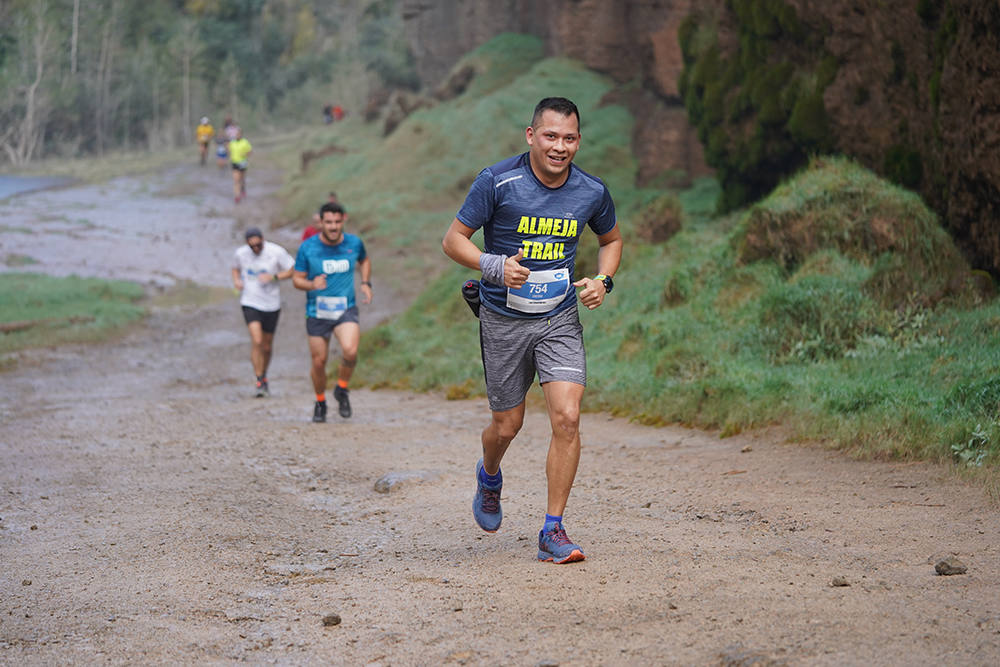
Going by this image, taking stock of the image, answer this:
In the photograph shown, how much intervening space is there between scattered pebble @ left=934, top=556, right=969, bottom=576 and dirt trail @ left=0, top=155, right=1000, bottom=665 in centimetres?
7

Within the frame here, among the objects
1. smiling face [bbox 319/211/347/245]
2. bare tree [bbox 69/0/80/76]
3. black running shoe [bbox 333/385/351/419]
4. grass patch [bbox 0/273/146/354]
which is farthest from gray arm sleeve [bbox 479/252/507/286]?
bare tree [bbox 69/0/80/76]

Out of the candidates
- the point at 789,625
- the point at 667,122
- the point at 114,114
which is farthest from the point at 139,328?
the point at 114,114

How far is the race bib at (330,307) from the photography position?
1134cm

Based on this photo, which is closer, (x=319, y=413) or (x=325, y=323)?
(x=319, y=413)

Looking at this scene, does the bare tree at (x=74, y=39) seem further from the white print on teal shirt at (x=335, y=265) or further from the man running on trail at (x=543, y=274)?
the man running on trail at (x=543, y=274)

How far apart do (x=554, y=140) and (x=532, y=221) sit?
1.32 ft

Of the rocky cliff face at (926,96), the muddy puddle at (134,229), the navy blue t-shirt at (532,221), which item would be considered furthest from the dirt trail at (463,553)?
the muddy puddle at (134,229)

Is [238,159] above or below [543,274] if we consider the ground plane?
below

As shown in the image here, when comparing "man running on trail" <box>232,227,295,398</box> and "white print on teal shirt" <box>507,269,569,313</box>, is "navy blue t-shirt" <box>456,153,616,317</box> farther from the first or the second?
"man running on trail" <box>232,227,295,398</box>

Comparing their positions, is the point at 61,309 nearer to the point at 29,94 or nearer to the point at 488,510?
the point at 488,510

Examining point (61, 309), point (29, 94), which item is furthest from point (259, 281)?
point (29, 94)

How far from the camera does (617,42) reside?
97.8 feet

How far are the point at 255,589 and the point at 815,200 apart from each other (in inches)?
330

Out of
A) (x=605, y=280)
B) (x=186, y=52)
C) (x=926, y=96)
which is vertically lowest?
(x=605, y=280)
